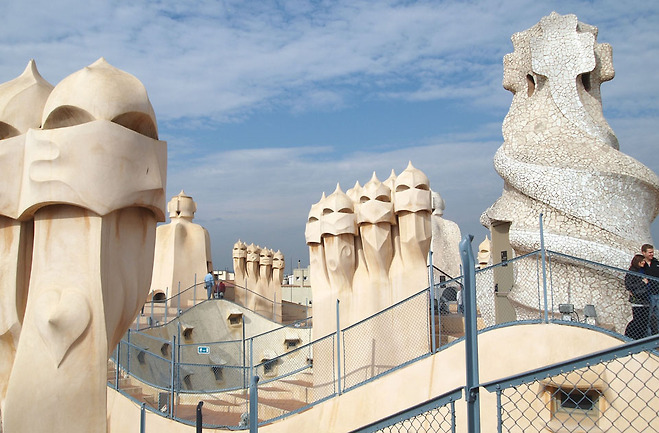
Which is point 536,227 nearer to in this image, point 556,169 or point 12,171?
point 556,169

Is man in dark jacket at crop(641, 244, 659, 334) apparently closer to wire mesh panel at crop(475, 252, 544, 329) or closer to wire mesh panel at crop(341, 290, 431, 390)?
wire mesh panel at crop(475, 252, 544, 329)

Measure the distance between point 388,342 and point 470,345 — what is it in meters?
7.06

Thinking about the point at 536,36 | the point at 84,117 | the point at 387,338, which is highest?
the point at 536,36

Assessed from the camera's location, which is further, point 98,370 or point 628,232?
point 628,232

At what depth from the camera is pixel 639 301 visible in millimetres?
6418

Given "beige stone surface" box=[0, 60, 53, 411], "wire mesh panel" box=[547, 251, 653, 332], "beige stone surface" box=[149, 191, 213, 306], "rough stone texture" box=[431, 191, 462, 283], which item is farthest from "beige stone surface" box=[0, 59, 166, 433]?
"rough stone texture" box=[431, 191, 462, 283]

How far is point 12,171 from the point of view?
4.74 metres

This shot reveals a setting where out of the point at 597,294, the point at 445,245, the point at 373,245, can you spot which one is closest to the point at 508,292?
the point at 597,294

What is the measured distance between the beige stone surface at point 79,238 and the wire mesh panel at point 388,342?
535 centimetres

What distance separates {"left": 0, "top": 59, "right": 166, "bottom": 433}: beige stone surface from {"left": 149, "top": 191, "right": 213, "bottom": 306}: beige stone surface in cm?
1435

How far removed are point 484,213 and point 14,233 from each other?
702cm

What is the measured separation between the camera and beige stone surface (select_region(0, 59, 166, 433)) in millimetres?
4293

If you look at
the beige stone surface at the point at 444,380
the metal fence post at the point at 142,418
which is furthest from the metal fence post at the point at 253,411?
the metal fence post at the point at 142,418

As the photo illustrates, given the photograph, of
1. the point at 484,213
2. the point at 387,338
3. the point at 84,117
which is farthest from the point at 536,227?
the point at 84,117
